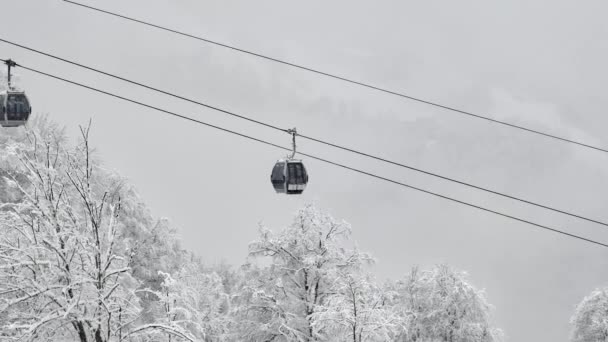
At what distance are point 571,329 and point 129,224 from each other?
28290 mm

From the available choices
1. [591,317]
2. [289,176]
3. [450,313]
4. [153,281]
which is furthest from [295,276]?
[591,317]

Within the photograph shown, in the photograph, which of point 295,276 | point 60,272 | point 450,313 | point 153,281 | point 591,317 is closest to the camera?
point 60,272

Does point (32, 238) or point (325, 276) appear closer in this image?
point (32, 238)

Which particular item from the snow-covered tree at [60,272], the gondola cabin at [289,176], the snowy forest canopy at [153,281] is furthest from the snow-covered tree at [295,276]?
the snow-covered tree at [60,272]

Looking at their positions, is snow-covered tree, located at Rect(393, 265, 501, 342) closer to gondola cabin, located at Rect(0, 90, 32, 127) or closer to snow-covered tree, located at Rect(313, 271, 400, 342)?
snow-covered tree, located at Rect(313, 271, 400, 342)

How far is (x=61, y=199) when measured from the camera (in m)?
12.5

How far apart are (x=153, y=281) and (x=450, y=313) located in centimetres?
1543

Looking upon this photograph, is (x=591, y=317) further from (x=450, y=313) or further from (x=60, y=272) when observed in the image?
(x=60, y=272)

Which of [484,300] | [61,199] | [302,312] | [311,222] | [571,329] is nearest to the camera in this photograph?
[61,199]

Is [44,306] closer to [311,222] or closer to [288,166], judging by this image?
[288,166]

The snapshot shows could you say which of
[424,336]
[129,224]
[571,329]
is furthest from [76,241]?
[571,329]

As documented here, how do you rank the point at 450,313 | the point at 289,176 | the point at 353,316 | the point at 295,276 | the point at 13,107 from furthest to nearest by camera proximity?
the point at 450,313, the point at 295,276, the point at 353,316, the point at 289,176, the point at 13,107

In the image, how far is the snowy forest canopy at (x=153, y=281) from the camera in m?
11.8

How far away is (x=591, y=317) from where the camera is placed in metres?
42.8
